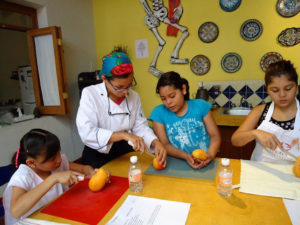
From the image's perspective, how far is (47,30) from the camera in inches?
119

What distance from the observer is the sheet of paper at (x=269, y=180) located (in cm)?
107

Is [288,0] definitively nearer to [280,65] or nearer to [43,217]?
[280,65]

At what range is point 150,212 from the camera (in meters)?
0.97

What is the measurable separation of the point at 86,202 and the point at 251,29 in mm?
3289

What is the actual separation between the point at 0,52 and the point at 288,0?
486 centimetres

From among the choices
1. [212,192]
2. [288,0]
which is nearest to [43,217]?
[212,192]

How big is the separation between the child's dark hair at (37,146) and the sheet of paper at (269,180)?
1.12m

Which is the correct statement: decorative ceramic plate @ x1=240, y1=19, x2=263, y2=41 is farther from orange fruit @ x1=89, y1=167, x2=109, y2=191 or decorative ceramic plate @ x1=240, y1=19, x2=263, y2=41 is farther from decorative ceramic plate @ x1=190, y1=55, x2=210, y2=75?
orange fruit @ x1=89, y1=167, x2=109, y2=191

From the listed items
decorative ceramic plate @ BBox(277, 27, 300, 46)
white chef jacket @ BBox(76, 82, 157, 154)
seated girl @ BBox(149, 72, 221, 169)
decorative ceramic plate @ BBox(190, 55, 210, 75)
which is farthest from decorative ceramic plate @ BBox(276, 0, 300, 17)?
white chef jacket @ BBox(76, 82, 157, 154)

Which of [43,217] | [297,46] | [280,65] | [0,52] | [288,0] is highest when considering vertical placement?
[288,0]

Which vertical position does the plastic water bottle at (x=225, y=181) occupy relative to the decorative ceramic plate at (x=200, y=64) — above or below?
below

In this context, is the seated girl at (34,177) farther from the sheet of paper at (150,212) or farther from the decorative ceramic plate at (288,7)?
the decorative ceramic plate at (288,7)

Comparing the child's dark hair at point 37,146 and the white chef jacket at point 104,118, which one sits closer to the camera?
the child's dark hair at point 37,146

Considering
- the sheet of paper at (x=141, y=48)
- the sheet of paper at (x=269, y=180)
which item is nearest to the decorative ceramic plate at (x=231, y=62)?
the sheet of paper at (x=141, y=48)
